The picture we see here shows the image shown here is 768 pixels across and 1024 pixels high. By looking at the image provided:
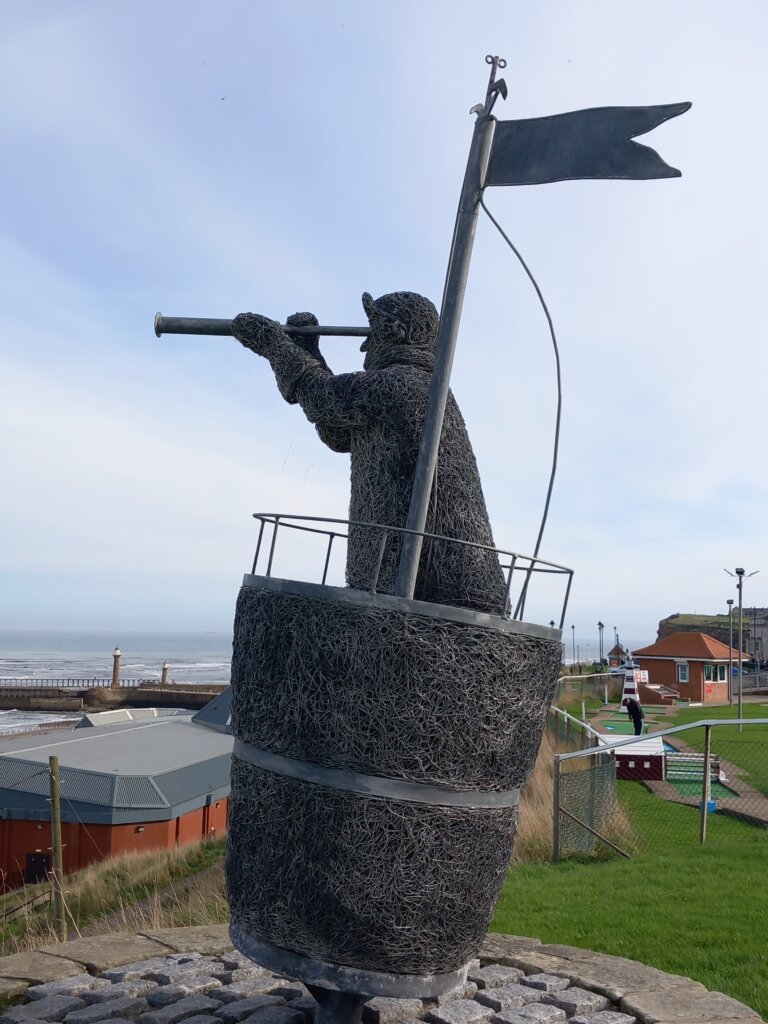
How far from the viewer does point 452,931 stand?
3736 millimetres

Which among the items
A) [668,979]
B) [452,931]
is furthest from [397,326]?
[668,979]

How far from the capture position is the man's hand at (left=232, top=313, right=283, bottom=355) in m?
4.38

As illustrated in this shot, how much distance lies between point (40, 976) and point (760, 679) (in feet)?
150

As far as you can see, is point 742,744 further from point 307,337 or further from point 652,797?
point 307,337

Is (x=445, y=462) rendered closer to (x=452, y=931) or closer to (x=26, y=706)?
(x=452, y=931)

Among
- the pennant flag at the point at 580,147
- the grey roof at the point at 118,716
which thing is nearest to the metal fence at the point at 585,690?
the grey roof at the point at 118,716

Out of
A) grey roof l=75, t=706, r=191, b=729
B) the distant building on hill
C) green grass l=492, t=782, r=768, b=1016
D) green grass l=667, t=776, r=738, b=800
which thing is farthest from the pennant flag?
grey roof l=75, t=706, r=191, b=729

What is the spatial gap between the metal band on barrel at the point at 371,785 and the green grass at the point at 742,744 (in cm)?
984

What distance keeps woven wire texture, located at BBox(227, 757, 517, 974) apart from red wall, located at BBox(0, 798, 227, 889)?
10583 mm

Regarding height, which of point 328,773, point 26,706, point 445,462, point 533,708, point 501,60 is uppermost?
point 501,60

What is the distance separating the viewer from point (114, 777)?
13.8 meters

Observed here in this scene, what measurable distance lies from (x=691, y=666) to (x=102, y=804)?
2788cm

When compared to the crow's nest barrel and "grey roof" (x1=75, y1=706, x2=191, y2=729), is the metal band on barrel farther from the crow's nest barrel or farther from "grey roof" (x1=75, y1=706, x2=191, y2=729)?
"grey roof" (x1=75, y1=706, x2=191, y2=729)

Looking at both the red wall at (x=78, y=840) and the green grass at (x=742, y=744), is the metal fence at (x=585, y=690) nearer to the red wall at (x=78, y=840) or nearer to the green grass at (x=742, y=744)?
the green grass at (x=742, y=744)
